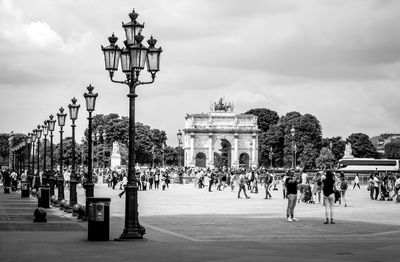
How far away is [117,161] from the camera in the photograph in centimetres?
13062

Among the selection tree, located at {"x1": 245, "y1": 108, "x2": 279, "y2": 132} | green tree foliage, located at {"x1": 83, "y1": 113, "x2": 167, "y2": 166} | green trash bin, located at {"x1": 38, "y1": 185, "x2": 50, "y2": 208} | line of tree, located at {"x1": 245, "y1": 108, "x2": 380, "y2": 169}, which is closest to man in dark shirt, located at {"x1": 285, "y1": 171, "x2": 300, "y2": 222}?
green trash bin, located at {"x1": 38, "y1": 185, "x2": 50, "y2": 208}

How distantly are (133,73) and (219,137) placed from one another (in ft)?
497

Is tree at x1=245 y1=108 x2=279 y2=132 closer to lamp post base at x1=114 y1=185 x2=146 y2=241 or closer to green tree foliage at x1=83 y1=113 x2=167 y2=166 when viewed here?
green tree foliage at x1=83 y1=113 x2=167 y2=166

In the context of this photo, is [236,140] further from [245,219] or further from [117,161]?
[245,219]

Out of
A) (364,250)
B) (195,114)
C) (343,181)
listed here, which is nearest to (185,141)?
(195,114)

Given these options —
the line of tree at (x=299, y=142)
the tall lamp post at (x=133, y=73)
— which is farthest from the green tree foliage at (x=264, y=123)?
the tall lamp post at (x=133, y=73)

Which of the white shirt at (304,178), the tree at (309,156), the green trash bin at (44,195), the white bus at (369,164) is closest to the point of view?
the green trash bin at (44,195)

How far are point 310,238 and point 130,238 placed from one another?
4840 mm

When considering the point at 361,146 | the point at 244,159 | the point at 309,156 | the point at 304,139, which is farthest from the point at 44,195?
the point at 361,146

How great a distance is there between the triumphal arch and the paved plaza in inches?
5446

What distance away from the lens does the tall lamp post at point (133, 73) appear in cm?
1950

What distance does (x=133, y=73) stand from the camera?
66.3 feet

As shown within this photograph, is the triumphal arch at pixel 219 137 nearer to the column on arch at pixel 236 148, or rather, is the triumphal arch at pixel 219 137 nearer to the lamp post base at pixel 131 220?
the column on arch at pixel 236 148

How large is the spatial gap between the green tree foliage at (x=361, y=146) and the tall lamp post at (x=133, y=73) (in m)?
169
